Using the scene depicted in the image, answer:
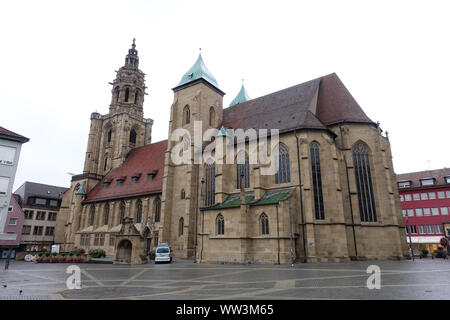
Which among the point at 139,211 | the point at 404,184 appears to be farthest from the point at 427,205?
the point at 139,211

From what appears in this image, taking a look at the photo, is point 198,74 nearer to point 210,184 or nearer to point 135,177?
point 210,184

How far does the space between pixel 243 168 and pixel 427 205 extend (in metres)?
35.7

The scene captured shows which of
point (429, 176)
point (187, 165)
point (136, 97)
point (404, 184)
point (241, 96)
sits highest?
point (136, 97)

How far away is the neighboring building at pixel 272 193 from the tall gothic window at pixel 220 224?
9 cm

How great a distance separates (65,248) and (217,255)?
33.0m

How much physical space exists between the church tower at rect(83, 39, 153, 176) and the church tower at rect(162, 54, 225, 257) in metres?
15.8

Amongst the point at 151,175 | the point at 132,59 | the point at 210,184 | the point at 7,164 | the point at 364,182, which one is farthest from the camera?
the point at 132,59

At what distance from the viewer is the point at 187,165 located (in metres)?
36.4

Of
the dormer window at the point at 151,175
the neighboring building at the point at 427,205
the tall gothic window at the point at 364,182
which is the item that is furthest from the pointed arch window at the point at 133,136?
the neighboring building at the point at 427,205

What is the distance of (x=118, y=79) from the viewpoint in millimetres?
56844

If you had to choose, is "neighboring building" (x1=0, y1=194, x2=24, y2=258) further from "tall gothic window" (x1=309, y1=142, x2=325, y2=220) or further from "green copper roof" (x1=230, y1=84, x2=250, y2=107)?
"tall gothic window" (x1=309, y1=142, x2=325, y2=220)

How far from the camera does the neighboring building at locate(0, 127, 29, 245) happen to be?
2473cm
